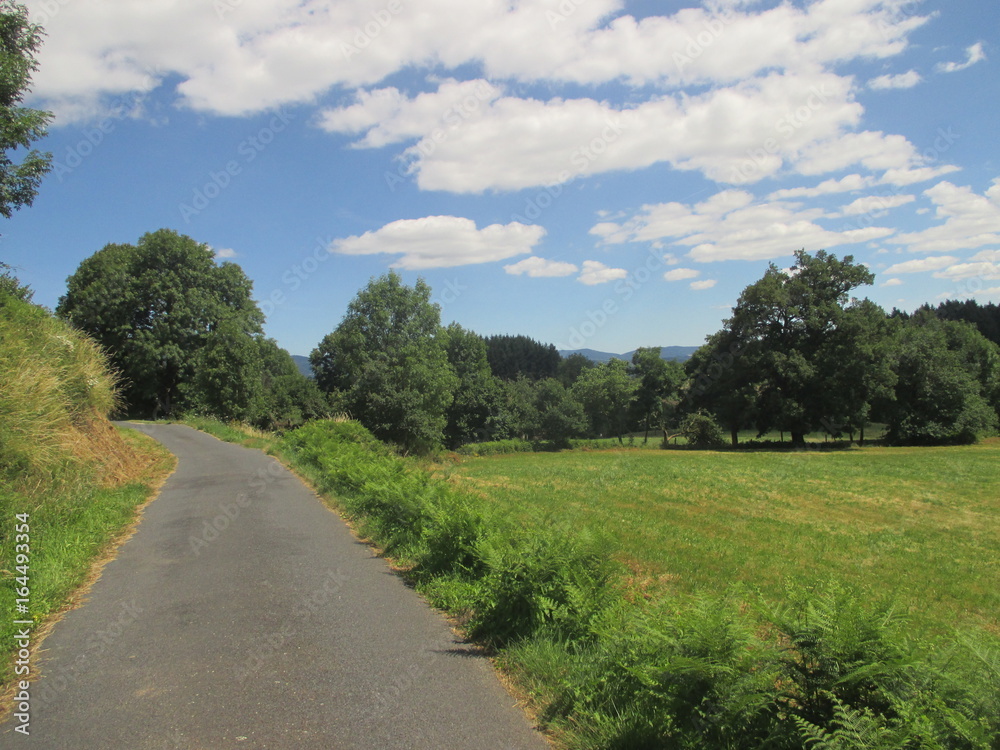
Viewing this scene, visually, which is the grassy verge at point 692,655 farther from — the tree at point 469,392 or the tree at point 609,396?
the tree at point 609,396

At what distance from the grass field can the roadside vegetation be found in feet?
19.1

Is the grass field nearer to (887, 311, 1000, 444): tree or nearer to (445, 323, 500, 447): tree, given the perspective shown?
(887, 311, 1000, 444): tree

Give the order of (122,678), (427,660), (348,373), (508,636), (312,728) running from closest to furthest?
(312,728), (122,678), (427,660), (508,636), (348,373)

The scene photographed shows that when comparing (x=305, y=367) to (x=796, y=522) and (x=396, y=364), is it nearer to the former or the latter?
(x=396, y=364)

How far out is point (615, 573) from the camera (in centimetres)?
564

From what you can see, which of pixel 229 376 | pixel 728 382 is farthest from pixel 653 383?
pixel 229 376

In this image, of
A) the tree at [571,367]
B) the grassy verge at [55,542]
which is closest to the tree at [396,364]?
the grassy verge at [55,542]

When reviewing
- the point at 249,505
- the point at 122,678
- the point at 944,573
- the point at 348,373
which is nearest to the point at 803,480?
the point at 944,573

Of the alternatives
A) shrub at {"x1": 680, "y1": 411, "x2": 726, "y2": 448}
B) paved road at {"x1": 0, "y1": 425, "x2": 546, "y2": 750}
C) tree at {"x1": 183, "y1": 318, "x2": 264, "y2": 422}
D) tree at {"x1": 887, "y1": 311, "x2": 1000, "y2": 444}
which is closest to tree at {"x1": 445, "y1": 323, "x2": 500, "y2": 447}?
shrub at {"x1": 680, "y1": 411, "x2": 726, "y2": 448}

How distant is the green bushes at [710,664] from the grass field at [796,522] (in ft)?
1.62

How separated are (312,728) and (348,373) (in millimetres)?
60546

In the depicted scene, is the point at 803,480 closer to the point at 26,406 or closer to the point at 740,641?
the point at 740,641

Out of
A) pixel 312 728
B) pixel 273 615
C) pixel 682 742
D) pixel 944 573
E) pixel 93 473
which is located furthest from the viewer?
pixel 93 473

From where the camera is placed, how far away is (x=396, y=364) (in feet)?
149
